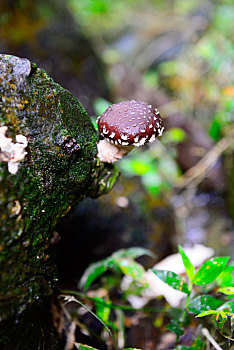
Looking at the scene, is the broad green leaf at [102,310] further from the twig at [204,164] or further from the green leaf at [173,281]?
the twig at [204,164]

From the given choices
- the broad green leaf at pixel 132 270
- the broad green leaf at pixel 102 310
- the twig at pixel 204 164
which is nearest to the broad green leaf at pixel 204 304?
the broad green leaf at pixel 132 270

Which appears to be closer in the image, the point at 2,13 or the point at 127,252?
the point at 127,252

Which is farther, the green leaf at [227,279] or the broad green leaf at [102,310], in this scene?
the broad green leaf at [102,310]

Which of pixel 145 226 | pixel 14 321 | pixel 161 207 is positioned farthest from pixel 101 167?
pixel 161 207

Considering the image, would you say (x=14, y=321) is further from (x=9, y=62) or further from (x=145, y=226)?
(x=145, y=226)

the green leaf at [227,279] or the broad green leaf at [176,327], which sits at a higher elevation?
the green leaf at [227,279]

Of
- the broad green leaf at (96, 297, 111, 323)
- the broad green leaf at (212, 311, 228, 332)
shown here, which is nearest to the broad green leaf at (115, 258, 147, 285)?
the broad green leaf at (96, 297, 111, 323)

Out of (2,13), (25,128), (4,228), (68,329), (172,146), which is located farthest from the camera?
(172,146)

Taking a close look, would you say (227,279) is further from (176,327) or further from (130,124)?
(130,124)
